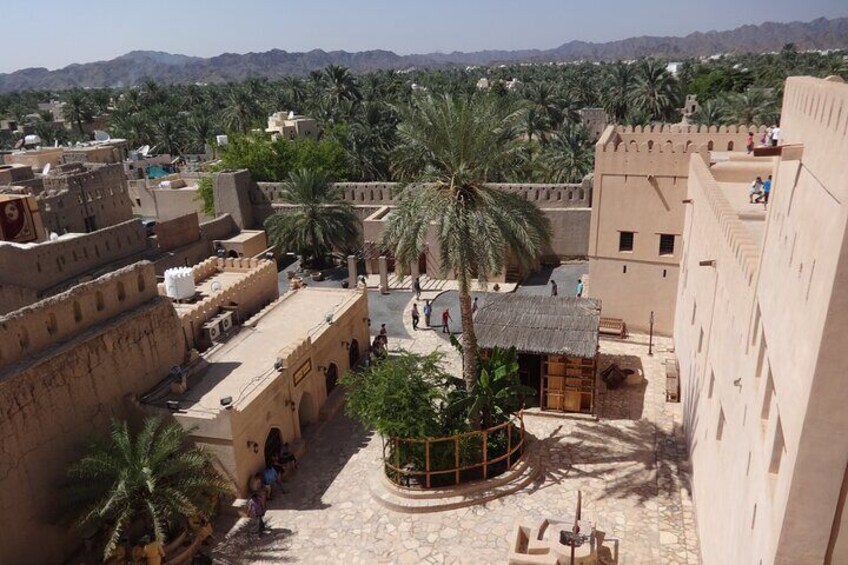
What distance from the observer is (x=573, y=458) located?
1524 centimetres

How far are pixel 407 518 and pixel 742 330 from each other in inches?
316

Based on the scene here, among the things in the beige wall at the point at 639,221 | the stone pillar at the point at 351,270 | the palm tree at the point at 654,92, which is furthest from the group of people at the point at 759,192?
the palm tree at the point at 654,92

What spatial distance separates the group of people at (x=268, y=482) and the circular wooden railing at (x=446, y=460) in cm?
247

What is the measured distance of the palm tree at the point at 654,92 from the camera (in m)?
49.5

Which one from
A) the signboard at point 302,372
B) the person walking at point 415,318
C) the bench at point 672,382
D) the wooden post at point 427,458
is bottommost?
the person walking at point 415,318

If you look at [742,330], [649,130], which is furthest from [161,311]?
[649,130]

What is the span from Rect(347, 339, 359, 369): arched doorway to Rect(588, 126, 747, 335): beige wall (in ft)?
27.7

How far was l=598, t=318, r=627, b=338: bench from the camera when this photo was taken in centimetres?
2178

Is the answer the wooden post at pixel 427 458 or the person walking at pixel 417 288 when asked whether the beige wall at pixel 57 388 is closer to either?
the wooden post at pixel 427 458

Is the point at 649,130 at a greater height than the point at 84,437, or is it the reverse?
the point at 649,130

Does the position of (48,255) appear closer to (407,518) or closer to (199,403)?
(199,403)

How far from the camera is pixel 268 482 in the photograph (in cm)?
1449

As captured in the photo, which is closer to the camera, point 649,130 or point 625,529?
point 625,529

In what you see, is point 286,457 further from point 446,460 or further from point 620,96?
point 620,96
